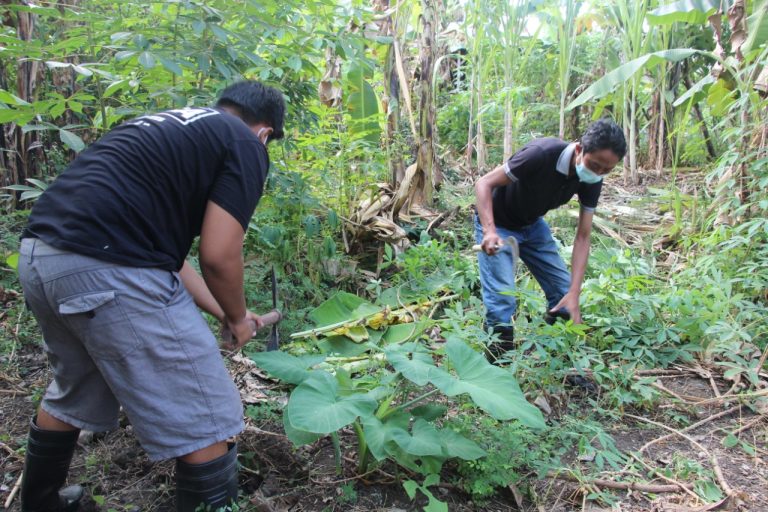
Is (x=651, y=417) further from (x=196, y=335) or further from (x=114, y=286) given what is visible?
(x=114, y=286)

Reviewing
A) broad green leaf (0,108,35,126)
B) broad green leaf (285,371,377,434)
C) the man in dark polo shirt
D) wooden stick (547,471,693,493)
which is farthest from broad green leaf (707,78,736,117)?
broad green leaf (0,108,35,126)

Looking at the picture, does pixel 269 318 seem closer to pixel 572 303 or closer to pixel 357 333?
pixel 357 333

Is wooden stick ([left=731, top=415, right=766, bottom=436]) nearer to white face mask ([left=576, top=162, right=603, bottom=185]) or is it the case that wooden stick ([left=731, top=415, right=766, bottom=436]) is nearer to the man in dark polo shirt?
the man in dark polo shirt

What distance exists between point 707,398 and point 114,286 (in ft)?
10.0

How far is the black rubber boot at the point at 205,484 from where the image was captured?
5.66 ft

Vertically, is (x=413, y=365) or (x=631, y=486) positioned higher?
(x=413, y=365)

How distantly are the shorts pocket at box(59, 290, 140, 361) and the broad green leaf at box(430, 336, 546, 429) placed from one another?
1.03m

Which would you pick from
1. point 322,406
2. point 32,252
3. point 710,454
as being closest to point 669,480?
point 710,454

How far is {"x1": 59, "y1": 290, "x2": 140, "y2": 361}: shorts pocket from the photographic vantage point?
1593 mm

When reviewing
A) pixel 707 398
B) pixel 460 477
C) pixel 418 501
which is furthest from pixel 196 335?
pixel 707 398

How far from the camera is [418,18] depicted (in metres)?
5.92

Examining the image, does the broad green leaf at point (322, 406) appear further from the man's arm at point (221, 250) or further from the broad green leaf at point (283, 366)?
the man's arm at point (221, 250)

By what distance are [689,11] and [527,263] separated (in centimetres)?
271

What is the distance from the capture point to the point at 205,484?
173 cm
